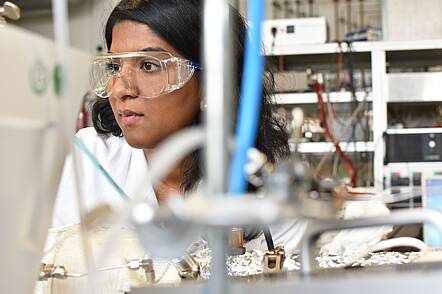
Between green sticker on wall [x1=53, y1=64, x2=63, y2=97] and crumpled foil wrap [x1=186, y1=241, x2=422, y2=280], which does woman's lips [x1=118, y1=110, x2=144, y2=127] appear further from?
green sticker on wall [x1=53, y1=64, x2=63, y2=97]

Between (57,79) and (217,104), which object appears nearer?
(217,104)

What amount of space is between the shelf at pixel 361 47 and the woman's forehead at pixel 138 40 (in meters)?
1.49

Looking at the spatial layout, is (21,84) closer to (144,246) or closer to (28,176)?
(28,176)

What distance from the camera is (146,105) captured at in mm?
1229

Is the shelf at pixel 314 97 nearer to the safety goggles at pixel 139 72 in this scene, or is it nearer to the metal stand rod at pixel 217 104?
the safety goggles at pixel 139 72

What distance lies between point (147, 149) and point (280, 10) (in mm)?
2503

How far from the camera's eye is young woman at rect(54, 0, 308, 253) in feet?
3.90

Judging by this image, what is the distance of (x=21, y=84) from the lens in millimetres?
493

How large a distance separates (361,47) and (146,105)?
73.6 inches

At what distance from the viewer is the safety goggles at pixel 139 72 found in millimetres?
1174

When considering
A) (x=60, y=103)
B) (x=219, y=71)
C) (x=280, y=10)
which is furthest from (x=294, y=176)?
(x=280, y=10)

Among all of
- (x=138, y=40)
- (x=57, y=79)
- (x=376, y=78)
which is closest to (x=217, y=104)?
(x=57, y=79)

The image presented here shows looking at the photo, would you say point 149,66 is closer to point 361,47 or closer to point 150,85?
point 150,85

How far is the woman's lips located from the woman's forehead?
14 cm
